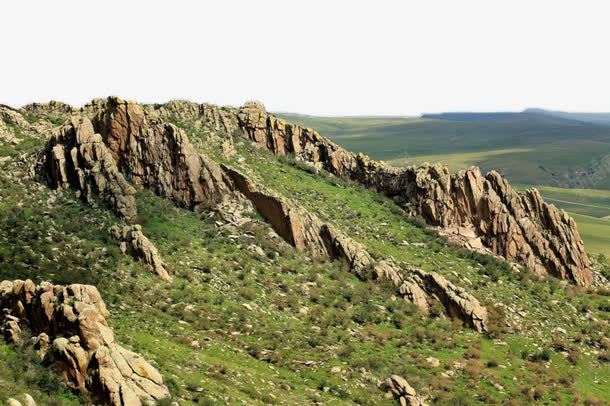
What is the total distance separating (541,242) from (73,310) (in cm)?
5241

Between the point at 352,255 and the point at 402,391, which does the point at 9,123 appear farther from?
the point at 402,391

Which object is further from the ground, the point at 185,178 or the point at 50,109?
the point at 50,109

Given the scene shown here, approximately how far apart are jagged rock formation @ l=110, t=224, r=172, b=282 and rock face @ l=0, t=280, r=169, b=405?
1436 centimetres

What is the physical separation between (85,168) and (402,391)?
3480cm

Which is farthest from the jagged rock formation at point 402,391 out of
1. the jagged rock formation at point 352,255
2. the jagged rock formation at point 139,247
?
the jagged rock formation at point 139,247

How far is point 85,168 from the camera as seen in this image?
189 feet

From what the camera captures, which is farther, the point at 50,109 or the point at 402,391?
the point at 50,109

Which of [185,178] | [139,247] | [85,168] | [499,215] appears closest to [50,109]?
[85,168]

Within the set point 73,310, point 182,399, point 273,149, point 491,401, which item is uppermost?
Result: point 273,149

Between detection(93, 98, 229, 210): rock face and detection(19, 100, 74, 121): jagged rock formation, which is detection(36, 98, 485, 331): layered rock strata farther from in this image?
detection(19, 100, 74, 121): jagged rock formation

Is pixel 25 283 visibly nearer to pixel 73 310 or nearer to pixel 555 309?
pixel 73 310

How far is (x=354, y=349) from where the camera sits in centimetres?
4562

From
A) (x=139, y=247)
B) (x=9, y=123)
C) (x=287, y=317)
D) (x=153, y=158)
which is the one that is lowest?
(x=287, y=317)

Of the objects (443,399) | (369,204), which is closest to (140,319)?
(443,399)
